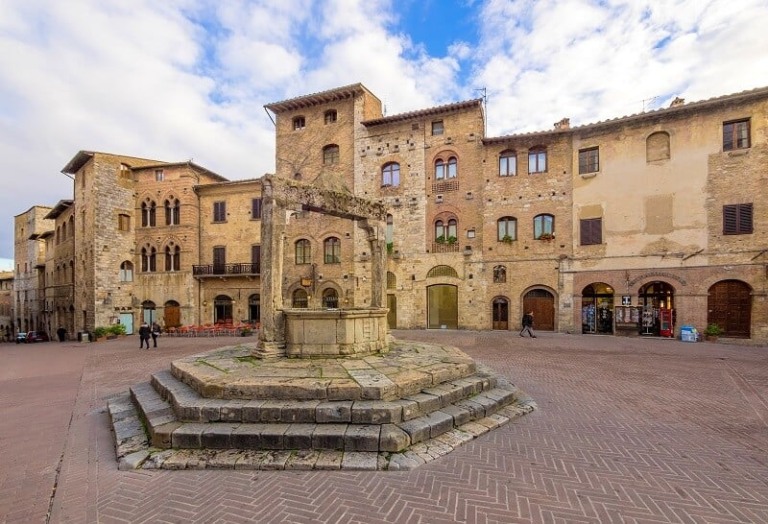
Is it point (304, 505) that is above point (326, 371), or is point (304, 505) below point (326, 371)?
below

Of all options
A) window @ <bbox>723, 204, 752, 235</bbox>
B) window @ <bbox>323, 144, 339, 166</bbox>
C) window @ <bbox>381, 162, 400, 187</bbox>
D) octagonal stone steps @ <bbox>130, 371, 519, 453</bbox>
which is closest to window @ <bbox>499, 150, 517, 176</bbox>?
window @ <bbox>381, 162, 400, 187</bbox>

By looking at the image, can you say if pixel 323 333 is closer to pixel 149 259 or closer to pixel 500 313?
pixel 500 313

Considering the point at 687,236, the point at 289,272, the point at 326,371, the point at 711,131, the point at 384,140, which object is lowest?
the point at 326,371

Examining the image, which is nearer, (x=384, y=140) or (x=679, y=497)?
(x=679, y=497)

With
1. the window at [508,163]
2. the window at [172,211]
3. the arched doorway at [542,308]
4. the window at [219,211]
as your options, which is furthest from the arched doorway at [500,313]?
the window at [172,211]

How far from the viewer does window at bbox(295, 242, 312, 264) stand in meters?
24.4

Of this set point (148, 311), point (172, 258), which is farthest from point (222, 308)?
point (148, 311)

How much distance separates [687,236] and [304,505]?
2058cm

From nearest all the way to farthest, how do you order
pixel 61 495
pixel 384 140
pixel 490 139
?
pixel 61 495 < pixel 490 139 < pixel 384 140

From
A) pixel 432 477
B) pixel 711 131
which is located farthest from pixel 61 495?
pixel 711 131

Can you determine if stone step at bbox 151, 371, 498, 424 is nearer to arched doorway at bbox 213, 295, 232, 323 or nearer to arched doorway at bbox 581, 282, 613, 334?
arched doorway at bbox 581, 282, 613, 334

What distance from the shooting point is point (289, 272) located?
2455 cm

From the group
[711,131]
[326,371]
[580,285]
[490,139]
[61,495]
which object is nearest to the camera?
[61,495]

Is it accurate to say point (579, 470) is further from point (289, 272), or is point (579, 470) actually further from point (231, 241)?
point (231, 241)
